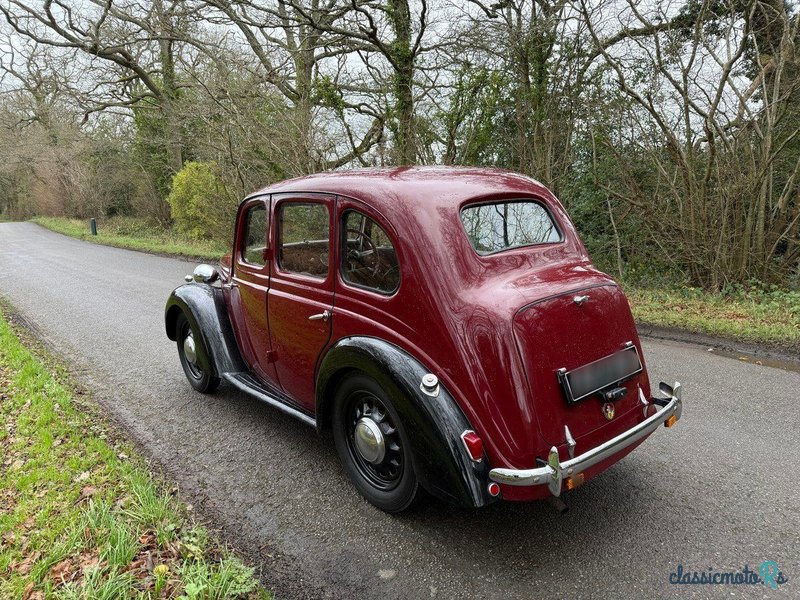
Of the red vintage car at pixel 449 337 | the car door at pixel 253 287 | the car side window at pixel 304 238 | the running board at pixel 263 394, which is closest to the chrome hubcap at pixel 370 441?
the red vintage car at pixel 449 337

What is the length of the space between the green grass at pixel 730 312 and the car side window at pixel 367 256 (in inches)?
188

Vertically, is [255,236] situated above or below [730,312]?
above

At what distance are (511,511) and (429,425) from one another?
91 cm

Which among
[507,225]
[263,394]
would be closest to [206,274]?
[263,394]

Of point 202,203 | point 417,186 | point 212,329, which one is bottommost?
point 212,329

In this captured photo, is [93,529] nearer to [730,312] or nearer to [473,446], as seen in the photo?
[473,446]

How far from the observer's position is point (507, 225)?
10.0ft

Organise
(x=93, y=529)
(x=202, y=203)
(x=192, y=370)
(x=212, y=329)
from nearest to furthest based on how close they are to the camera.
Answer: (x=93, y=529) < (x=212, y=329) < (x=192, y=370) < (x=202, y=203)

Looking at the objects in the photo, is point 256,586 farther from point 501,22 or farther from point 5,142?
point 5,142

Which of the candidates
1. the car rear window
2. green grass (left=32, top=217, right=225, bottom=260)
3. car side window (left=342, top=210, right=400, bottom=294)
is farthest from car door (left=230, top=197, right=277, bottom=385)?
green grass (left=32, top=217, right=225, bottom=260)

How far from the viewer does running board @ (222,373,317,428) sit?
3.36 meters

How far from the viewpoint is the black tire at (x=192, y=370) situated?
4.56 meters

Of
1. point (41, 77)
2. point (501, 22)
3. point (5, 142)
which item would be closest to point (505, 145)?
point (501, 22)

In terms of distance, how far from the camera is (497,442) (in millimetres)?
2375
